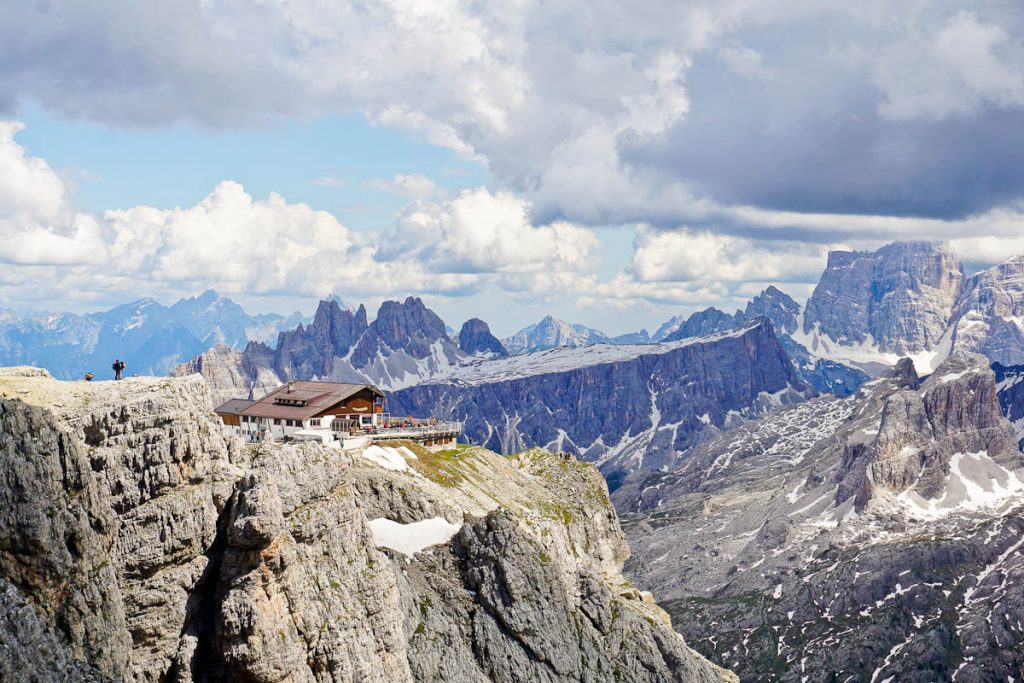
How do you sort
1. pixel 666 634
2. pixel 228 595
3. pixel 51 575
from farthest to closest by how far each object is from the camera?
1. pixel 666 634
2. pixel 228 595
3. pixel 51 575

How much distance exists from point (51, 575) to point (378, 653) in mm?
27012

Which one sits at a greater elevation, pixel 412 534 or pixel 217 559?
pixel 217 559

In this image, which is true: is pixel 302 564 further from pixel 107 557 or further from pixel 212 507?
pixel 107 557

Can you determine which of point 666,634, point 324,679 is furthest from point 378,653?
point 666,634

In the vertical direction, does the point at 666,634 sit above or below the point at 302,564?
below

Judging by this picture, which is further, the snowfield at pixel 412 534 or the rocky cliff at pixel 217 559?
the snowfield at pixel 412 534

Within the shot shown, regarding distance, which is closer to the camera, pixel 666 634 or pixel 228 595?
pixel 228 595

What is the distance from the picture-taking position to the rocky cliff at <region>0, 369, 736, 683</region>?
2227 inches

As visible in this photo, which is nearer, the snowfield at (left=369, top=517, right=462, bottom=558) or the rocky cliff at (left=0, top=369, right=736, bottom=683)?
the rocky cliff at (left=0, top=369, right=736, bottom=683)

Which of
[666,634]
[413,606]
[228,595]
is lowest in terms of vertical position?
[666,634]

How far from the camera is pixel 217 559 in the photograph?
67562 mm

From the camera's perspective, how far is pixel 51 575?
56.2m

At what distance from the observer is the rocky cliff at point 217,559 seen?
2227 inches

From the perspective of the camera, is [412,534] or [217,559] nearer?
[217,559]
